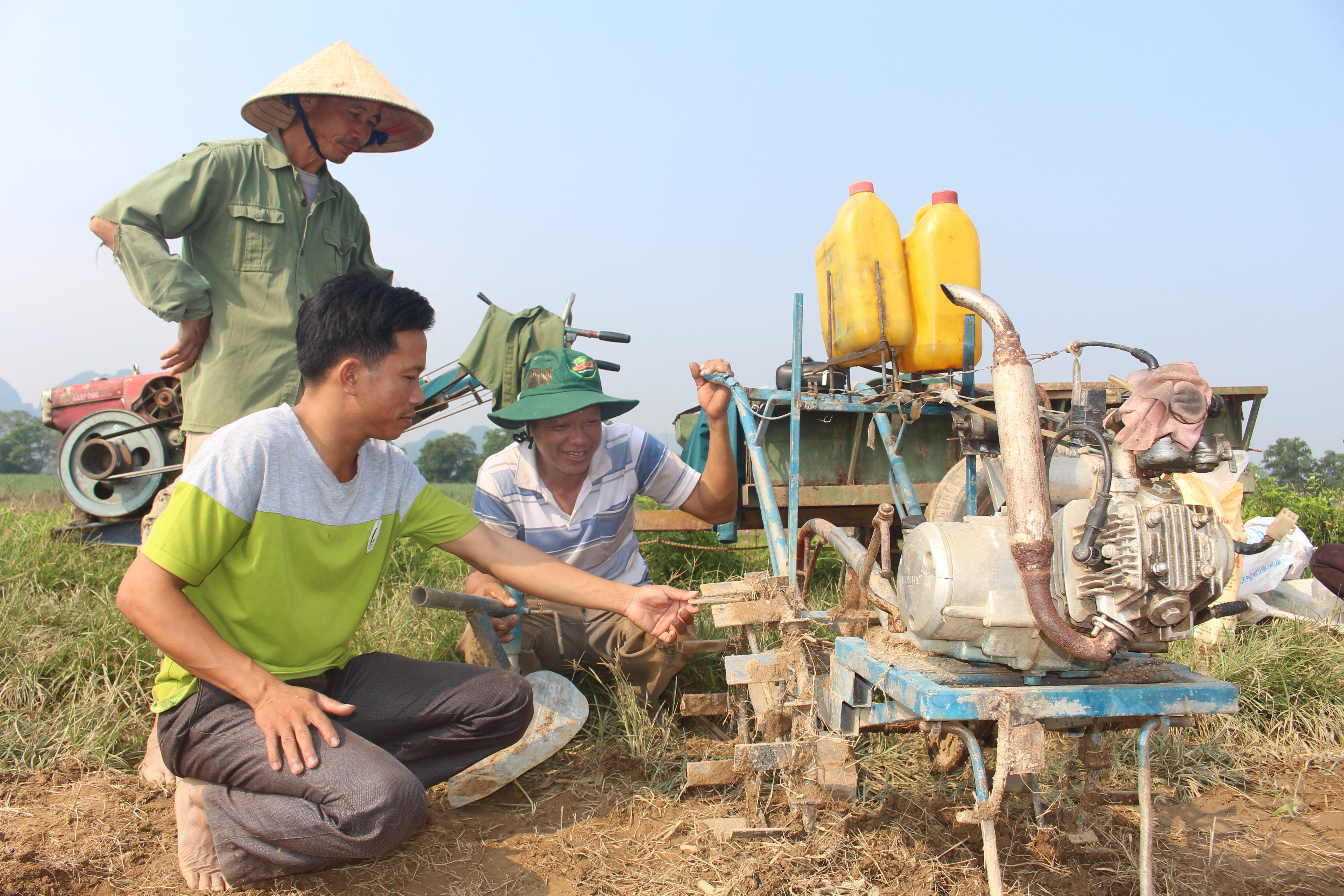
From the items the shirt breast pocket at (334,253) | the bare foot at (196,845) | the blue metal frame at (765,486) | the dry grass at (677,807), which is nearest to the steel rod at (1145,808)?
the dry grass at (677,807)

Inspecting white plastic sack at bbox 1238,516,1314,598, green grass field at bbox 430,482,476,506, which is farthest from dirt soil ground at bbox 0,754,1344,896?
green grass field at bbox 430,482,476,506

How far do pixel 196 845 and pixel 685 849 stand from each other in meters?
1.24

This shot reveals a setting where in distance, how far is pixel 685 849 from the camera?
229cm

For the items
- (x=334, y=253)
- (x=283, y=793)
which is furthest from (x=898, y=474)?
(x=334, y=253)

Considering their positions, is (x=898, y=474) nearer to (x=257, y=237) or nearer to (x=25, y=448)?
(x=257, y=237)

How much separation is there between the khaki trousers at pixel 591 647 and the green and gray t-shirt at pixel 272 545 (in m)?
0.85

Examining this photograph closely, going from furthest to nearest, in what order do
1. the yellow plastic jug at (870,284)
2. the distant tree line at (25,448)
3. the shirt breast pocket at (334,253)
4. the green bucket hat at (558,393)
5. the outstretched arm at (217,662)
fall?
the distant tree line at (25,448) < the yellow plastic jug at (870,284) < the shirt breast pocket at (334,253) < the green bucket hat at (558,393) < the outstretched arm at (217,662)

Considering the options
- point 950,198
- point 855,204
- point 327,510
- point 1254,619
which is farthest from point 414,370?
point 1254,619

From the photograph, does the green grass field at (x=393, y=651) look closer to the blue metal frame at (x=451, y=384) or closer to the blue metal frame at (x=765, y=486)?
the blue metal frame at (x=765, y=486)

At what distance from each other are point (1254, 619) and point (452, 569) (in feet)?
13.7

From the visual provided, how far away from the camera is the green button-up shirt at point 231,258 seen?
9.36 ft

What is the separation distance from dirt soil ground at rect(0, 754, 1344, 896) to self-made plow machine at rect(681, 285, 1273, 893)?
0.14m

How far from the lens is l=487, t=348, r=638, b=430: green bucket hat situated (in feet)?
9.21

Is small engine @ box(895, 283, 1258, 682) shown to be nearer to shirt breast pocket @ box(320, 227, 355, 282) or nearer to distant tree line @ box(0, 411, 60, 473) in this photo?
shirt breast pocket @ box(320, 227, 355, 282)
